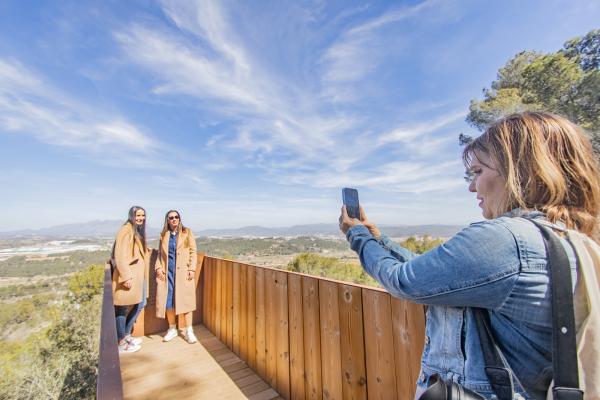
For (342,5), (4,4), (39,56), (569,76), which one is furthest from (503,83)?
(39,56)

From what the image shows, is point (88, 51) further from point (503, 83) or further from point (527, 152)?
point (503, 83)

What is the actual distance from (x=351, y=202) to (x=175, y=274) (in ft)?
10.2

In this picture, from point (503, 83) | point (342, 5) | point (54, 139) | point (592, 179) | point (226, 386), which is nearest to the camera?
point (592, 179)

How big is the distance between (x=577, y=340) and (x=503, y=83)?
12045 mm

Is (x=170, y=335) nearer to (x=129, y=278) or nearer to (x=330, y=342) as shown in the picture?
(x=129, y=278)

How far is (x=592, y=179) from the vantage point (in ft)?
2.14

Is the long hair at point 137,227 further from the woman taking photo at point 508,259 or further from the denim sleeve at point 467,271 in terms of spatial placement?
the denim sleeve at point 467,271

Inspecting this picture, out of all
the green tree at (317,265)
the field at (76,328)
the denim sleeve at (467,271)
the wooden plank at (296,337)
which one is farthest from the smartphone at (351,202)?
the green tree at (317,265)

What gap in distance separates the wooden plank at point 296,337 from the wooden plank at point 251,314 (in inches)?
24.9

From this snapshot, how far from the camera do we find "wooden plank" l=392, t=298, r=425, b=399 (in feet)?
3.91

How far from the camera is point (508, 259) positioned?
0.53 m

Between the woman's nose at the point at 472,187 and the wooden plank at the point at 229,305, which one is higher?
the woman's nose at the point at 472,187

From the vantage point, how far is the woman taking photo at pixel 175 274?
334cm

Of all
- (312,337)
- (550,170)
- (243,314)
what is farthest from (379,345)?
(243,314)
